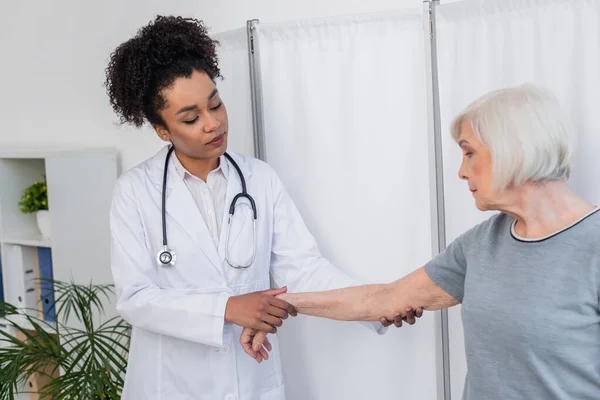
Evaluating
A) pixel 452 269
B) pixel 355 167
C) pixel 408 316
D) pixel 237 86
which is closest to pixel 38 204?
pixel 237 86

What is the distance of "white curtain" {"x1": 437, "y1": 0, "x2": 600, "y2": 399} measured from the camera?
1719 millimetres

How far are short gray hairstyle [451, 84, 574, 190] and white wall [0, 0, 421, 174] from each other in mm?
1403

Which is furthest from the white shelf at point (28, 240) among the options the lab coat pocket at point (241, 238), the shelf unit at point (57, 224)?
the lab coat pocket at point (241, 238)

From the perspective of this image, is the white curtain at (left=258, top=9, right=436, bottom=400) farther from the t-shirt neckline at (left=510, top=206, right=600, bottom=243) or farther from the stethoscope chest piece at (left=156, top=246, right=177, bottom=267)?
the t-shirt neckline at (left=510, top=206, right=600, bottom=243)

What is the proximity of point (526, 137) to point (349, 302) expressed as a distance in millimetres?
712

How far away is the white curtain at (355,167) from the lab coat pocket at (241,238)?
1.05 feet

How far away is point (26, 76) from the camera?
345 cm

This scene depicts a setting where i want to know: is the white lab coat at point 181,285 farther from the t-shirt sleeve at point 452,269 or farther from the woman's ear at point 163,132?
the t-shirt sleeve at point 452,269

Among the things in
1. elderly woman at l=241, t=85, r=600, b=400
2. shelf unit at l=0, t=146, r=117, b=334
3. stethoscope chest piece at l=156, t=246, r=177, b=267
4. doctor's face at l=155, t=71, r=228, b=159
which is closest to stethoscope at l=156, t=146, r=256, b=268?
stethoscope chest piece at l=156, t=246, r=177, b=267

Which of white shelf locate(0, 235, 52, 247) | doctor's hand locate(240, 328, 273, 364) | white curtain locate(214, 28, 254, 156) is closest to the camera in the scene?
doctor's hand locate(240, 328, 273, 364)

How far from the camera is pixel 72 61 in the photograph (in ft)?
10.7

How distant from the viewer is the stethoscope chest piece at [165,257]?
1984 mm

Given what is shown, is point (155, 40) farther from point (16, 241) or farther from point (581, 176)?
point (16, 241)

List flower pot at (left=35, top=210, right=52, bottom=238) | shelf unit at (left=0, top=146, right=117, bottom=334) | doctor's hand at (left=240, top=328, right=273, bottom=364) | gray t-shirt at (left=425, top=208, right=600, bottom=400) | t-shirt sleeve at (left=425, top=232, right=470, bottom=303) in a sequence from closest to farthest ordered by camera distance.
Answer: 1. gray t-shirt at (left=425, top=208, right=600, bottom=400)
2. t-shirt sleeve at (left=425, top=232, right=470, bottom=303)
3. doctor's hand at (left=240, top=328, right=273, bottom=364)
4. shelf unit at (left=0, top=146, right=117, bottom=334)
5. flower pot at (left=35, top=210, right=52, bottom=238)
